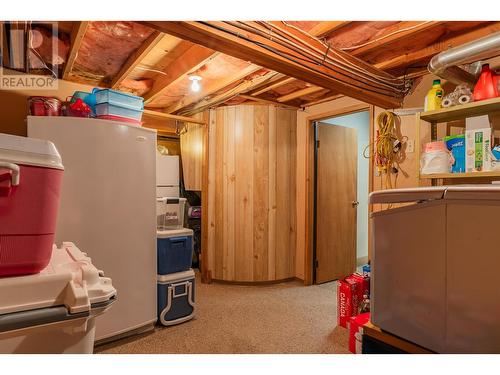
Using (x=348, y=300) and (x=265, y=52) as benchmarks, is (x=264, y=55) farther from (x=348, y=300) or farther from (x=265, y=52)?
(x=348, y=300)

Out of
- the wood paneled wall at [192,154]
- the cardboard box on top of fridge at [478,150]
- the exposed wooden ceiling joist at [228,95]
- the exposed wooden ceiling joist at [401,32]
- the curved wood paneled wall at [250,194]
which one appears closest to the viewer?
the cardboard box on top of fridge at [478,150]

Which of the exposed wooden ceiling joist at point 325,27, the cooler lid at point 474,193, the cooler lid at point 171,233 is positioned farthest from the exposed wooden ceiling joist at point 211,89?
the cooler lid at point 474,193

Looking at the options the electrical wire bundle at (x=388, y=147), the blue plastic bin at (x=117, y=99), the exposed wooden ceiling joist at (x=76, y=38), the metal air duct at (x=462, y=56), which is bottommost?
the electrical wire bundle at (x=388, y=147)

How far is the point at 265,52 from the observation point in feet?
5.45

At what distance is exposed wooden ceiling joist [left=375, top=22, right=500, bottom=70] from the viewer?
1.95 metres

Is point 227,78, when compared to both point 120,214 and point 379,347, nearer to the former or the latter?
point 120,214

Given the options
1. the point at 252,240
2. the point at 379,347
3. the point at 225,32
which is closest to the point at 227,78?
the point at 225,32

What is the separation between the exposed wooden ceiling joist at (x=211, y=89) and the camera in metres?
2.62

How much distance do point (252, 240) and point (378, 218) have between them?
8.82 ft

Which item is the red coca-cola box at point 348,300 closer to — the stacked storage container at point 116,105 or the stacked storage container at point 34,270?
the stacked storage container at point 34,270

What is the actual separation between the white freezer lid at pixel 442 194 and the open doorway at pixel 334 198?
8.62 ft

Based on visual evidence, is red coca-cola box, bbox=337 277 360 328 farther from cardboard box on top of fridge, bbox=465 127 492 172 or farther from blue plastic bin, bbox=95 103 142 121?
A: blue plastic bin, bbox=95 103 142 121

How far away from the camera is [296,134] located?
3.74 meters

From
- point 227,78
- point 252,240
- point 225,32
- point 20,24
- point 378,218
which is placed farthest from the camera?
point 252,240
